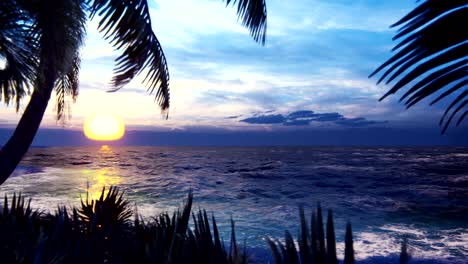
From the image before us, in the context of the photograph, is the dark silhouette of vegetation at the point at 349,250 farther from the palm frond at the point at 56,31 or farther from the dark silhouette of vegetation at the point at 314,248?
the palm frond at the point at 56,31

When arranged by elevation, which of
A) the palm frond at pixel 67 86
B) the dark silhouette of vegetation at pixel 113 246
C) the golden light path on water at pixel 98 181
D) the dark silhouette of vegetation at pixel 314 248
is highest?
the palm frond at pixel 67 86

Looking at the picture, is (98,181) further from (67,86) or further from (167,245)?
(167,245)

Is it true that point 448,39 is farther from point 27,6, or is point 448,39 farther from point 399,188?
point 399,188

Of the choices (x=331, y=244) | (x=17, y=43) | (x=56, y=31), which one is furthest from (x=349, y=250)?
(x=17, y=43)

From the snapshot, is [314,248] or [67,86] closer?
[314,248]

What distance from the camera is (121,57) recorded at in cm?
577

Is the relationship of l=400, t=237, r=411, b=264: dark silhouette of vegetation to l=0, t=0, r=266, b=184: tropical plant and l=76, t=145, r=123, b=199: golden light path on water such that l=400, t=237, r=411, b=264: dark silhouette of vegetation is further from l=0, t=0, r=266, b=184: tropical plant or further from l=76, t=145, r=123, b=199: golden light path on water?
l=76, t=145, r=123, b=199: golden light path on water

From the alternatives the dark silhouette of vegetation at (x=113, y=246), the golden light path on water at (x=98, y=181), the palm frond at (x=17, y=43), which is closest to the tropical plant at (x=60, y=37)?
the palm frond at (x=17, y=43)

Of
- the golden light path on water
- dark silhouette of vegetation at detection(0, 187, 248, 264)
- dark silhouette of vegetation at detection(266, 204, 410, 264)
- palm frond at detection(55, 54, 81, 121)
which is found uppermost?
palm frond at detection(55, 54, 81, 121)

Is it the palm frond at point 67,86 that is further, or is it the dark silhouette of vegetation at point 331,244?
the palm frond at point 67,86

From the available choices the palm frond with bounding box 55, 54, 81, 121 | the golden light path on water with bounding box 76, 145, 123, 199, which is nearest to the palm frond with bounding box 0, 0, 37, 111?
the palm frond with bounding box 55, 54, 81, 121

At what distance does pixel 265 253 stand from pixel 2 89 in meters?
Result: 7.93

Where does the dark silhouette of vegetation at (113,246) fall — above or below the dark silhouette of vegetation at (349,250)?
below

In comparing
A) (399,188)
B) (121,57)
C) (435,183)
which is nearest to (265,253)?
(121,57)
